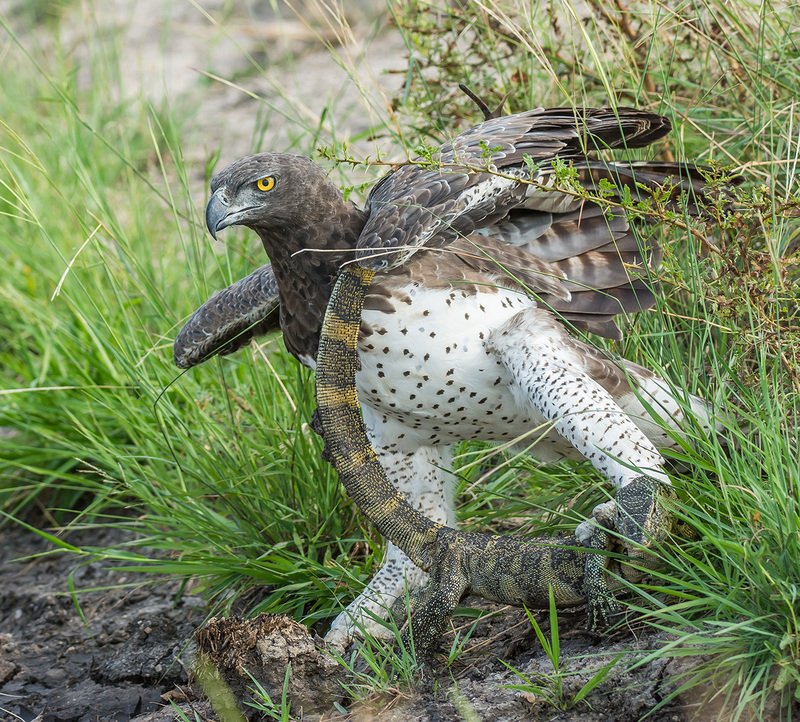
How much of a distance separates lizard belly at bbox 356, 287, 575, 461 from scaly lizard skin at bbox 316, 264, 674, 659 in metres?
0.09

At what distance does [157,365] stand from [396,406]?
1507 mm

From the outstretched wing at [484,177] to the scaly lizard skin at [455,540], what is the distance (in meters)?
0.17

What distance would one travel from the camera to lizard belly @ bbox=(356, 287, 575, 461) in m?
2.79

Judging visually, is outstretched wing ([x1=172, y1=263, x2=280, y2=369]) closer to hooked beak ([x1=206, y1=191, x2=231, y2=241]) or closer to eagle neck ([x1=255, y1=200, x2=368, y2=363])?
eagle neck ([x1=255, y1=200, x2=368, y2=363])

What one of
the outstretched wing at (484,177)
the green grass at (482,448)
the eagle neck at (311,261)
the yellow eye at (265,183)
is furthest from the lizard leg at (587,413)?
the yellow eye at (265,183)

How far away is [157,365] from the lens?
3992mm

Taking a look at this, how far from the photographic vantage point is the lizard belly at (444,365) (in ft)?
9.14

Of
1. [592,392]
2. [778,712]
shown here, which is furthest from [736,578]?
[592,392]

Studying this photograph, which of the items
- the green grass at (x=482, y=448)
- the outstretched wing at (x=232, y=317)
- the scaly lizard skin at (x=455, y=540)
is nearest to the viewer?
the green grass at (x=482, y=448)

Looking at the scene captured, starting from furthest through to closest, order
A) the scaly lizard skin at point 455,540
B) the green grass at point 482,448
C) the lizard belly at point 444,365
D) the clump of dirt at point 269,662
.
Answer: the lizard belly at point 444,365, the clump of dirt at point 269,662, the scaly lizard skin at point 455,540, the green grass at point 482,448

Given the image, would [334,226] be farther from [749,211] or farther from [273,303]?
[749,211]

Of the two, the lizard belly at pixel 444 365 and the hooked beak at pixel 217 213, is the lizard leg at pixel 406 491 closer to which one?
the lizard belly at pixel 444 365

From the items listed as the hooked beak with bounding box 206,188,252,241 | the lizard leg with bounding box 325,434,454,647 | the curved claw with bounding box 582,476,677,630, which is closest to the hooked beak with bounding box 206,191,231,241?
the hooked beak with bounding box 206,188,252,241

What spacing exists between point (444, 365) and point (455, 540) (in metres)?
0.52
